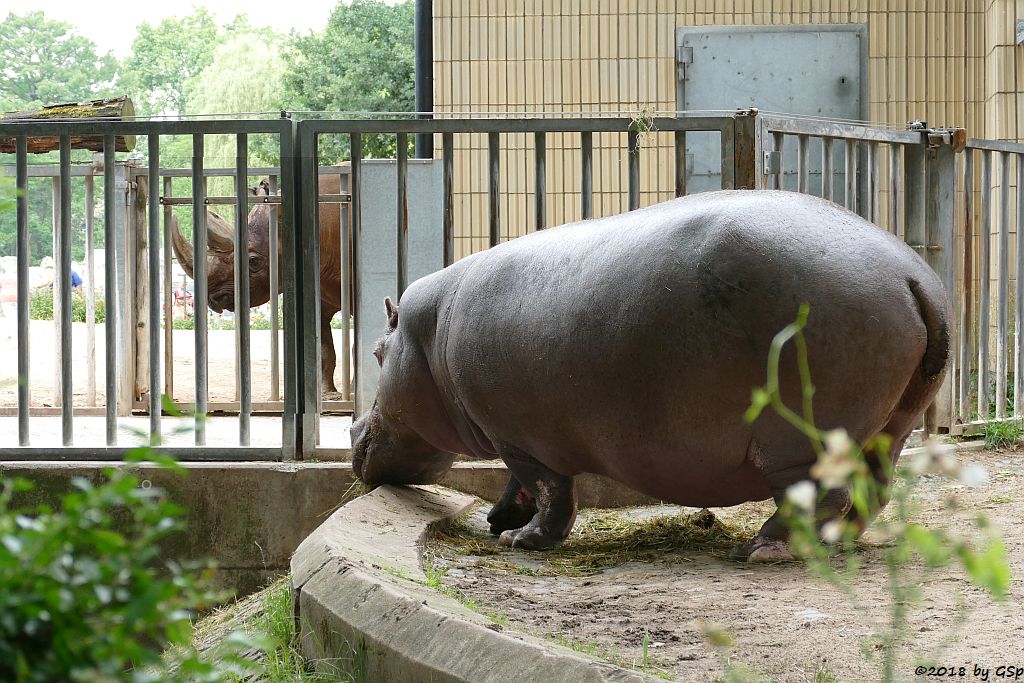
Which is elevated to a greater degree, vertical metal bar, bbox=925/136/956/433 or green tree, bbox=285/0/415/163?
green tree, bbox=285/0/415/163

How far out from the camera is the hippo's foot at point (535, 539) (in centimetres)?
448

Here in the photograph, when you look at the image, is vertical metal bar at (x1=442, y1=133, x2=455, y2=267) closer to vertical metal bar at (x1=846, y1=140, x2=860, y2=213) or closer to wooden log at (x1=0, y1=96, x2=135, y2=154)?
vertical metal bar at (x1=846, y1=140, x2=860, y2=213)

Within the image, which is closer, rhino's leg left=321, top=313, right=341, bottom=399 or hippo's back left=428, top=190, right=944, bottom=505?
hippo's back left=428, top=190, right=944, bottom=505

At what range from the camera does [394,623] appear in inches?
118

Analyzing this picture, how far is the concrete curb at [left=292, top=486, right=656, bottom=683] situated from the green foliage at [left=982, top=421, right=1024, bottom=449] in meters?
3.23

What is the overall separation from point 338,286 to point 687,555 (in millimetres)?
4892

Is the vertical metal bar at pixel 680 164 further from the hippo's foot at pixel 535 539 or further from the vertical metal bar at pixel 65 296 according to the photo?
the vertical metal bar at pixel 65 296

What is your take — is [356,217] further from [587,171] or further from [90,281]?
[90,281]

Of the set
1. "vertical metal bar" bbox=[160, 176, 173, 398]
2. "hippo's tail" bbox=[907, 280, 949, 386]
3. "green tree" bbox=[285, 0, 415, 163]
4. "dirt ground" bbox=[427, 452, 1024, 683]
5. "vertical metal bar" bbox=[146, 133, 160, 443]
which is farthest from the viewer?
"green tree" bbox=[285, 0, 415, 163]

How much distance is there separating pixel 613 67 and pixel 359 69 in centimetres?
1587

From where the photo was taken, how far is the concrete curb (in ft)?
8.24

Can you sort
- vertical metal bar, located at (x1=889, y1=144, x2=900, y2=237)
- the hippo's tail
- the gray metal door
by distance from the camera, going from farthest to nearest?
the gray metal door → vertical metal bar, located at (x1=889, y1=144, x2=900, y2=237) → the hippo's tail

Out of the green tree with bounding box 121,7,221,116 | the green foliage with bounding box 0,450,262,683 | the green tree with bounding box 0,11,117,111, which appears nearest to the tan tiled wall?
the green foliage with bounding box 0,450,262,683

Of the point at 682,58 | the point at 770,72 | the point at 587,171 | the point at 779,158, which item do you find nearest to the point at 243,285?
the point at 587,171
